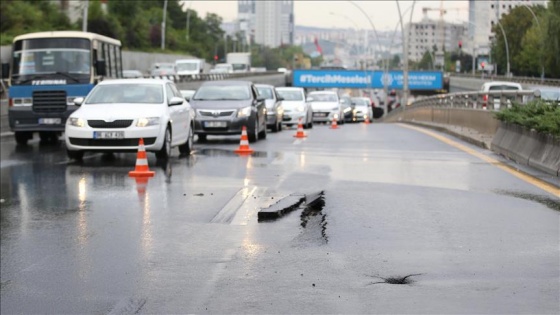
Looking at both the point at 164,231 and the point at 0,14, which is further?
the point at 0,14

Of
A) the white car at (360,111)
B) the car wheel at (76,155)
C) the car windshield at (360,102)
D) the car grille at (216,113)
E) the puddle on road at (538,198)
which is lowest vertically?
the white car at (360,111)

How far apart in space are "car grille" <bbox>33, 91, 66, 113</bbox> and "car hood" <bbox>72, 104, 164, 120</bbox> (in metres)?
5.66

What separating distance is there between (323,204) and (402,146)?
12392mm

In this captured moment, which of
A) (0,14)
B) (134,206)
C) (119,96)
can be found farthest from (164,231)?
(0,14)

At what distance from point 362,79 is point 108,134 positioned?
118193 mm

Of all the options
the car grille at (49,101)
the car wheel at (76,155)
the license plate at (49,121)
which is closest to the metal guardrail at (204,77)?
the car grille at (49,101)

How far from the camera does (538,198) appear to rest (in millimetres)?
12867

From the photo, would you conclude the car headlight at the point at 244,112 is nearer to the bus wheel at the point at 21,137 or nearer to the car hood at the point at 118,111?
the bus wheel at the point at 21,137

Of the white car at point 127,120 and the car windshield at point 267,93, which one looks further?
the car windshield at point 267,93

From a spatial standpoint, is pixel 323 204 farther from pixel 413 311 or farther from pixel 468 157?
pixel 468 157

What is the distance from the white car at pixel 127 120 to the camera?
18891mm

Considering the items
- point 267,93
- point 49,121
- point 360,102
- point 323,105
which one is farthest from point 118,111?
point 360,102

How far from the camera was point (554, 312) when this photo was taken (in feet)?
22.0

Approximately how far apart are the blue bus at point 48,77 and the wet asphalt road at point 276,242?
26.9ft
